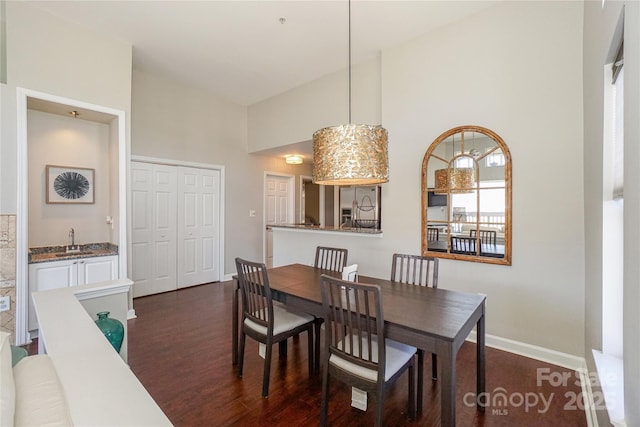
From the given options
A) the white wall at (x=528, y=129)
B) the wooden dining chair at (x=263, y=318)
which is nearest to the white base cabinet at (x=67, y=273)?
the wooden dining chair at (x=263, y=318)

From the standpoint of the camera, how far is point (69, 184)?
3557mm

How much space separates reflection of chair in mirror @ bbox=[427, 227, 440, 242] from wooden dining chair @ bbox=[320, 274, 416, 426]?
1.61 m

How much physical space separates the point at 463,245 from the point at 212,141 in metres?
4.29

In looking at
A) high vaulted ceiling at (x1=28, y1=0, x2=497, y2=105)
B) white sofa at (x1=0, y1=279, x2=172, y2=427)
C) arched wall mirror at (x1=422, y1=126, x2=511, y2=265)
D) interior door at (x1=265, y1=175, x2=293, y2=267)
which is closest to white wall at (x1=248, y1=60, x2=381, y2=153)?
high vaulted ceiling at (x1=28, y1=0, x2=497, y2=105)

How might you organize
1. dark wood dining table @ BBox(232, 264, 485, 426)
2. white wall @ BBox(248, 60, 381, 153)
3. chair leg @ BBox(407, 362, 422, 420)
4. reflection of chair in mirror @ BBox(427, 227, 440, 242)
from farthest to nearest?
white wall @ BBox(248, 60, 381, 153) < reflection of chair in mirror @ BBox(427, 227, 440, 242) < chair leg @ BBox(407, 362, 422, 420) < dark wood dining table @ BBox(232, 264, 485, 426)

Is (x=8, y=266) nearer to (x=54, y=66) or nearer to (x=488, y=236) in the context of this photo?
(x=54, y=66)

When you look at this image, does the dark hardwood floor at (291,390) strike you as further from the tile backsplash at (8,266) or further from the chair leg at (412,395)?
the tile backsplash at (8,266)

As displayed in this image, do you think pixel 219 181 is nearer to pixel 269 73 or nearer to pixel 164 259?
pixel 164 259

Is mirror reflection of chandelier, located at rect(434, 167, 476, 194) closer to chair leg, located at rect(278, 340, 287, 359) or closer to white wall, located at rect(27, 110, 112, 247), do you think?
chair leg, located at rect(278, 340, 287, 359)

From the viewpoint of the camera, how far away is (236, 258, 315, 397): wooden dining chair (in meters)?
2.13

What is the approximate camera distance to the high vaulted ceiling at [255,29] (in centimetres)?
287

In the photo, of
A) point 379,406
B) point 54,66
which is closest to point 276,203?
point 54,66

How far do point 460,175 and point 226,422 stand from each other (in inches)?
115

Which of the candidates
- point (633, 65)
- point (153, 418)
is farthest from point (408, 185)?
point (153, 418)
